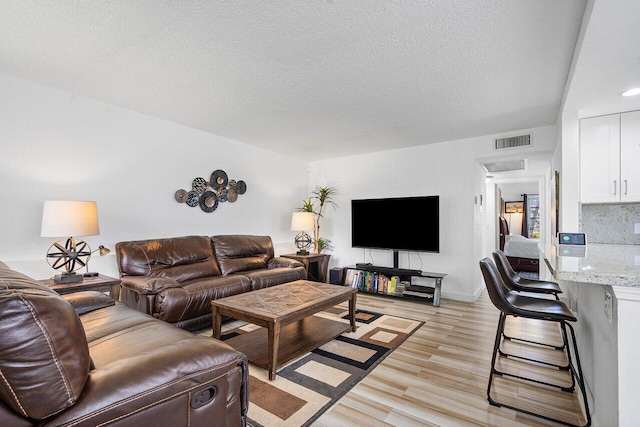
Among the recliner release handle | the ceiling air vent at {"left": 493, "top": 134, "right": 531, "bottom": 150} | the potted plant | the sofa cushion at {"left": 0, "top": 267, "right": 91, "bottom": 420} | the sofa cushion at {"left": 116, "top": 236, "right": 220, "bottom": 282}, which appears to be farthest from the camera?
the potted plant

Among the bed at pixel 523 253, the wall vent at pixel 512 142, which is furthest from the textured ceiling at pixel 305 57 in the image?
the bed at pixel 523 253

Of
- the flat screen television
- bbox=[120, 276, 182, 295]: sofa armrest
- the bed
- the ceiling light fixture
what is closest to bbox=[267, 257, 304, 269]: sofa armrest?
the flat screen television

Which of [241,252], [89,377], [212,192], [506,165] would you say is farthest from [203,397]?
[506,165]

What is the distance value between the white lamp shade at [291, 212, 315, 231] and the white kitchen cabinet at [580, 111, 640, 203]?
3564 millimetres

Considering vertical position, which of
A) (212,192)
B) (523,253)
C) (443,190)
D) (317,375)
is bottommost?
(317,375)

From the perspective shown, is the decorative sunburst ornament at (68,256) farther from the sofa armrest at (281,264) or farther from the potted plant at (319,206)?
the potted plant at (319,206)

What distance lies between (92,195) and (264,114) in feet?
6.82

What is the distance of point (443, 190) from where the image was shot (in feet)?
15.8

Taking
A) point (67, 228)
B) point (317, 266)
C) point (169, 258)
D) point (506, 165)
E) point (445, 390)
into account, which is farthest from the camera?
point (317, 266)

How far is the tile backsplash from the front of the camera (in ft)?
9.39

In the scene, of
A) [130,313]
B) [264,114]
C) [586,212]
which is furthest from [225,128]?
[586,212]

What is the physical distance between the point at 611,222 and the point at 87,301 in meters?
4.53

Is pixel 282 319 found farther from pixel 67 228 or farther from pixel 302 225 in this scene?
pixel 302 225

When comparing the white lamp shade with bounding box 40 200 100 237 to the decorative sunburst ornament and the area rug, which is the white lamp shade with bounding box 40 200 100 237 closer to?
the decorative sunburst ornament
